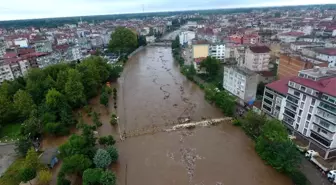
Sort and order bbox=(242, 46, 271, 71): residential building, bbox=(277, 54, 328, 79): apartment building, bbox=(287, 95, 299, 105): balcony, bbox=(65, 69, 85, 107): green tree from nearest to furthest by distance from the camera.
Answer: bbox=(287, 95, 299, 105): balcony, bbox=(65, 69, 85, 107): green tree, bbox=(277, 54, 328, 79): apartment building, bbox=(242, 46, 271, 71): residential building

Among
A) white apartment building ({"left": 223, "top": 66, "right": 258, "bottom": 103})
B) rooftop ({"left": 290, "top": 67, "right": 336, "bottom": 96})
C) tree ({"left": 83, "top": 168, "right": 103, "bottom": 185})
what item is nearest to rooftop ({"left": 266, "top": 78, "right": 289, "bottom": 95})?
rooftop ({"left": 290, "top": 67, "right": 336, "bottom": 96})

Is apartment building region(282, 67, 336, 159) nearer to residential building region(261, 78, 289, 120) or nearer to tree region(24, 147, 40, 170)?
residential building region(261, 78, 289, 120)

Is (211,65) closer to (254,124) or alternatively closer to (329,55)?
(254,124)

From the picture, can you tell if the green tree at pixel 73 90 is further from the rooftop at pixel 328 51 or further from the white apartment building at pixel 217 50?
the rooftop at pixel 328 51

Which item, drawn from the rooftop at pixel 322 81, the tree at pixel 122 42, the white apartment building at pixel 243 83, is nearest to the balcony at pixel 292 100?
the rooftop at pixel 322 81

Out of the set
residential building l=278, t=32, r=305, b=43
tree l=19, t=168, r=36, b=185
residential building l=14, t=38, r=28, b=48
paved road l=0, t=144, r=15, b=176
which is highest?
residential building l=14, t=38, r=28, b=48

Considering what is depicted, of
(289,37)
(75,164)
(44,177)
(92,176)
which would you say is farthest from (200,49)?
(44,177)
